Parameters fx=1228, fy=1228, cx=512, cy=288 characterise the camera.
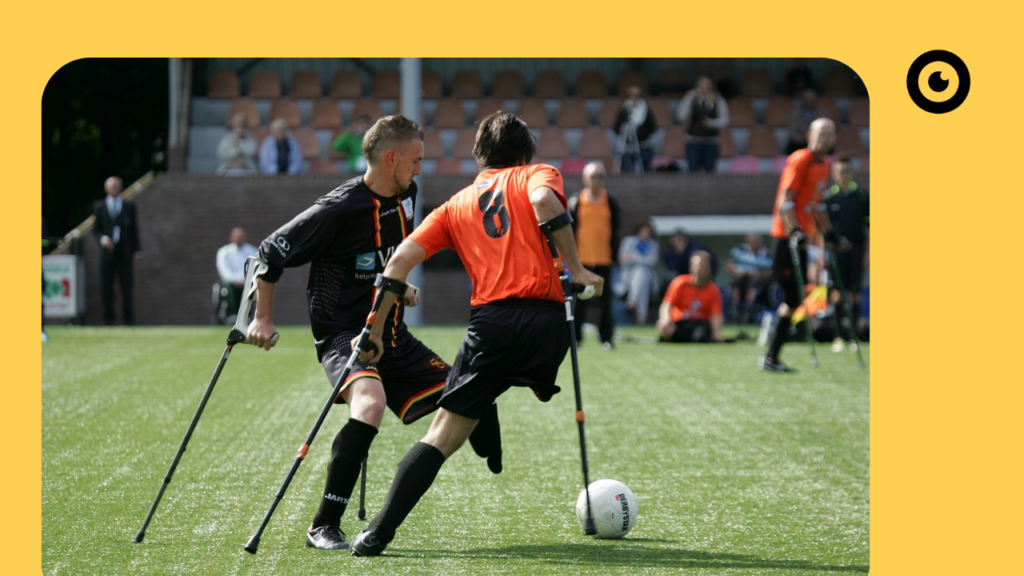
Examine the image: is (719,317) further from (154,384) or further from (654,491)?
(654,491)

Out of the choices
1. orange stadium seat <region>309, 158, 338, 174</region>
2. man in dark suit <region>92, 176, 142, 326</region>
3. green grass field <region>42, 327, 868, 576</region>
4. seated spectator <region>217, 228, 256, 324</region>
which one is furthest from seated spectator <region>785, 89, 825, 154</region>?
man in dark suit <region>92, 176, 142, 326</region>

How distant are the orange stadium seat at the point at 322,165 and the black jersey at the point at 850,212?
10169 mm

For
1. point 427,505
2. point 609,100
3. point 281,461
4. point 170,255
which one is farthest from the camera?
point 609,100

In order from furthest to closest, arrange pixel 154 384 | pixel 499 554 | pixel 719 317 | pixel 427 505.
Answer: pixel 719 317 < pixel 154 384 < pixel 427 505 < pixel 499 554

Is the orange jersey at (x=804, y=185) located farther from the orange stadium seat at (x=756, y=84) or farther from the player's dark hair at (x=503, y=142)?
the orange stadium seat at (x=756, y=84)

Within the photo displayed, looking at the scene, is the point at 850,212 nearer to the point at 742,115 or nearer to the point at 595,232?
the point at 595,232

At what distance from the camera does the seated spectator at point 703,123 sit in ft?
67.4

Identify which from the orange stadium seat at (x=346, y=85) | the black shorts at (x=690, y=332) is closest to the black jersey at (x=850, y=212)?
the black shorts at (x=690, y=332)

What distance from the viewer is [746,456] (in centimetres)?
745

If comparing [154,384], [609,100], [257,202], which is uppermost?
[609,100]

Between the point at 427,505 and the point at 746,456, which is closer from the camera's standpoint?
the point at 427,505

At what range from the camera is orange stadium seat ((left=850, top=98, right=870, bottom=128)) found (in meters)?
23.8

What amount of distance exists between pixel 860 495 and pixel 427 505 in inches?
88.7

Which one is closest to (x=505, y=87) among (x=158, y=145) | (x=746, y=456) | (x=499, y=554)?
(x=158, y=145)
